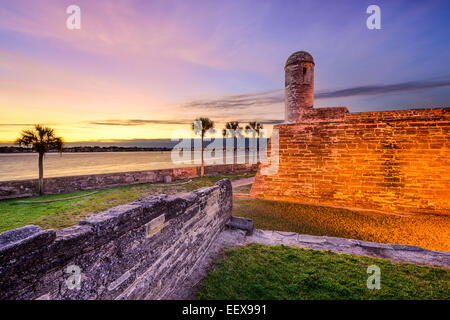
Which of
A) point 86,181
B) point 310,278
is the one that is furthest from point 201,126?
point 310,278

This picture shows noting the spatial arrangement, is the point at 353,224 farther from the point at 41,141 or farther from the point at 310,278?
the point at 41,141

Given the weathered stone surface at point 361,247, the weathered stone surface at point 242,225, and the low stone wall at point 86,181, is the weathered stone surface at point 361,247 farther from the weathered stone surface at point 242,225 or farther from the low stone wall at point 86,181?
the low stone wall at point 86,181

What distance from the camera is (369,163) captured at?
9.78 metres

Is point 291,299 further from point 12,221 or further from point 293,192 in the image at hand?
point 12,221

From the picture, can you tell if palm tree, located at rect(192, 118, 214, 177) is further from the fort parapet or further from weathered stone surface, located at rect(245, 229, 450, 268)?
weathered stone surface, located at rect(245, 229, 450, 268)

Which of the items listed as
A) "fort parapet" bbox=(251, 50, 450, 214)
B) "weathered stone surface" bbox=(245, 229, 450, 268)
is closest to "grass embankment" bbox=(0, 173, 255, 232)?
"weathered stone surface" bbox=(245, 229, 450, 268)

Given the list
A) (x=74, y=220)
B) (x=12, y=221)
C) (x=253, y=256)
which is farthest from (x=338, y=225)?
(x=12, y=221)

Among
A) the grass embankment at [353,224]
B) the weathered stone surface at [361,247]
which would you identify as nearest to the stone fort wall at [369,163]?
the grass embankment at [353,224]

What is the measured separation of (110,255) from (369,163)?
11237 mm

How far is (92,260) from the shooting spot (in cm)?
200

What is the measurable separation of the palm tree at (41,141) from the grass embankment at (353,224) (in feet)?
40.3

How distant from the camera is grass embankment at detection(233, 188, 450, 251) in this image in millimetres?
6410
